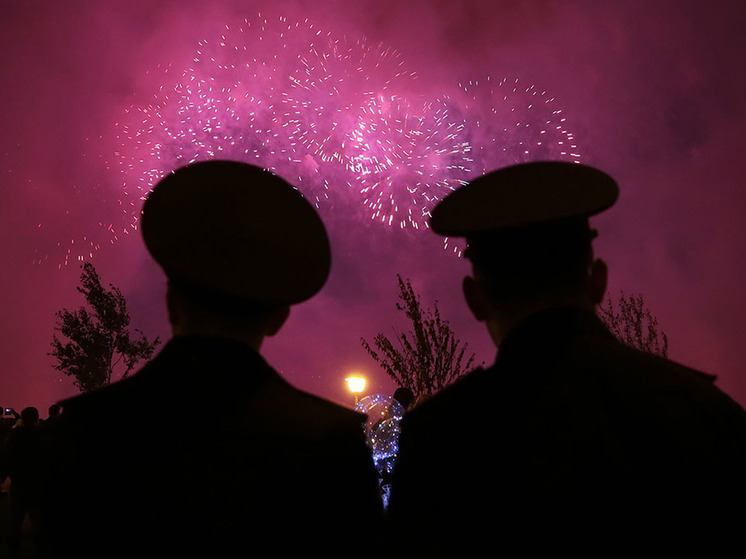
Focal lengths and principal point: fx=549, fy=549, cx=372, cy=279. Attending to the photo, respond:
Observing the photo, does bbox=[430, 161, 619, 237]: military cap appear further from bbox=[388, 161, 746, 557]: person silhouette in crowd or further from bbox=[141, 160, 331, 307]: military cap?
bbox=[141, 160, 331, 307]: military cap

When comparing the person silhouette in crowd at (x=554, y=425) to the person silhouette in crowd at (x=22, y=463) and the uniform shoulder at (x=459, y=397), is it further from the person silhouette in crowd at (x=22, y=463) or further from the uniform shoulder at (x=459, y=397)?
the person silhouette in crowd at (x=22, y=463)

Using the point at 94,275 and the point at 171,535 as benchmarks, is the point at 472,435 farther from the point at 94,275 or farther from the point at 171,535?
the point at 94,275

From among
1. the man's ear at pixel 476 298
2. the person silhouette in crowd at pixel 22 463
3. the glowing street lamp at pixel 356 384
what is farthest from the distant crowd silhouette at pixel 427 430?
the glowing street lamp at pixel 356 384

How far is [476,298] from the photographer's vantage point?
5.89ft

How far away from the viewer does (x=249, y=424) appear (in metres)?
1.74

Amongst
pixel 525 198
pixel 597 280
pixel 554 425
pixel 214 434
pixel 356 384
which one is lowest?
pixel 554 425

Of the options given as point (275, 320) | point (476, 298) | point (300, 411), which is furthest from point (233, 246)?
point (476, 298)

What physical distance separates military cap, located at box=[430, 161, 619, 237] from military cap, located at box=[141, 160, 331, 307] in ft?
1.67

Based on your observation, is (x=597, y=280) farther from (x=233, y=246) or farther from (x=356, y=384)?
(x=356, y=384)

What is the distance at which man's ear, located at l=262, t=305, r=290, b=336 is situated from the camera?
1.93 metres

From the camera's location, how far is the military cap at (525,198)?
5.65ft

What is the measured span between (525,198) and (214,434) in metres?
1.24

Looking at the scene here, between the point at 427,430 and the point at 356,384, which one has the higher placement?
the point at 356,384

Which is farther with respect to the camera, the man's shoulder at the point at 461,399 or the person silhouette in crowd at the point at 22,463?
the person silhouette in crowd at the point at 22,463
